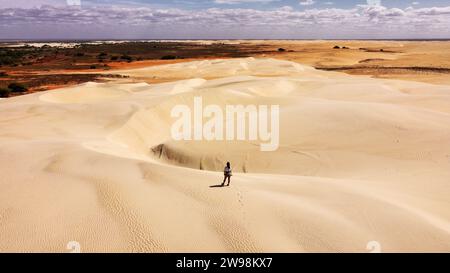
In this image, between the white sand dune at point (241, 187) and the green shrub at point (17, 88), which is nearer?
the white sand dune at point (241, 187)

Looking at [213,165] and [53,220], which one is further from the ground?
[53,220]

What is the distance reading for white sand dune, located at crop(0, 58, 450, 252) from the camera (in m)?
6.77

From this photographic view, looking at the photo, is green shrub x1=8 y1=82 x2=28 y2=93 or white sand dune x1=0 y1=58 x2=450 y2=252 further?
green shrub x1=8 y1=82 x2=28 y2=93

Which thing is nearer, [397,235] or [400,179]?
[397,235]

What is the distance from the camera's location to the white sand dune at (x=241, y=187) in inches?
267

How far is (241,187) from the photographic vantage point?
9039 mm

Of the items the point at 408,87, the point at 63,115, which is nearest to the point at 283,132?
the point at 63,115

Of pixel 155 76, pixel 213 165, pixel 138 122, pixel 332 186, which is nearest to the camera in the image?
pixel 332 186

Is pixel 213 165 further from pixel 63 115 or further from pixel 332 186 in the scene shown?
pixel 63 115

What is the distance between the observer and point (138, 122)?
66.6ft

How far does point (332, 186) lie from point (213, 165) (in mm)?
6087

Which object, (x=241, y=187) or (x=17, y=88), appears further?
(x=17, y=88)
